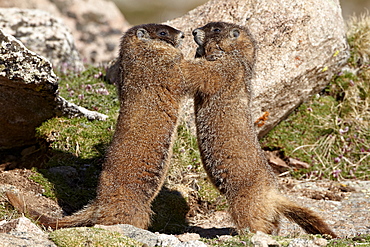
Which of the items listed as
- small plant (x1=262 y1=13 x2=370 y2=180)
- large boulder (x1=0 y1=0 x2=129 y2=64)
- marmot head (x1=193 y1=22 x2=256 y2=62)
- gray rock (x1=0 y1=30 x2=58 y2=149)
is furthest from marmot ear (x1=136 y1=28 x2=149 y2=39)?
large boulder (x1=0 y1=0 x2=129 y2=64)

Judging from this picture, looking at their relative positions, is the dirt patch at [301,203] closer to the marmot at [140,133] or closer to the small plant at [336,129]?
the small plant at [336,129]

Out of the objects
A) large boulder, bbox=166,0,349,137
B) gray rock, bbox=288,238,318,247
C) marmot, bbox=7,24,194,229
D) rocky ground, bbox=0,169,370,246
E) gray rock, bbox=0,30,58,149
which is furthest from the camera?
large boulder, bbox=166,0,349,137

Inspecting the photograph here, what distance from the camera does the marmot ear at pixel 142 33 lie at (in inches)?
282

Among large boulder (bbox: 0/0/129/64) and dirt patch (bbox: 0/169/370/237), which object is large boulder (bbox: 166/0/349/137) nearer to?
dirt patch (bbox: 0/169/370/237)

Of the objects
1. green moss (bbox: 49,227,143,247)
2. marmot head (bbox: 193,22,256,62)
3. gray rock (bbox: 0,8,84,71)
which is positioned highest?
gray rock (bbox: 0,8,84,71)

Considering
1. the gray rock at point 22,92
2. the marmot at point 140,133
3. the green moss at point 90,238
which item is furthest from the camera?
the gray rock at point 22,92

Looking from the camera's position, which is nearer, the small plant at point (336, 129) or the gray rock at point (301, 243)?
the gray rock at point (301, 243)

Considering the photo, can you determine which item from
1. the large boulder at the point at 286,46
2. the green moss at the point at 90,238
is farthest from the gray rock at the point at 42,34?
the green moss at the point at 90,238

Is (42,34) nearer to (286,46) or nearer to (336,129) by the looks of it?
(286,46)

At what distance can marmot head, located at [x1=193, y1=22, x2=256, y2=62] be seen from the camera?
7.30m

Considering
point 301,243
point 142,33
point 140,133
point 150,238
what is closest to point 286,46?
point 142,33

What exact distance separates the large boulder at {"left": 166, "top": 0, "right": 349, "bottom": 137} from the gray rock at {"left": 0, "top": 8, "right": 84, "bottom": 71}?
386 cm

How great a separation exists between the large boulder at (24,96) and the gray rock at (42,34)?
3868mm

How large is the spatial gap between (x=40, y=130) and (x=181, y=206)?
9.39 ft
